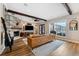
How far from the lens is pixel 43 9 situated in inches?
105

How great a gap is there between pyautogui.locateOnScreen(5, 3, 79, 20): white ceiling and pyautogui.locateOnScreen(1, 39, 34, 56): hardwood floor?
2.44 feet

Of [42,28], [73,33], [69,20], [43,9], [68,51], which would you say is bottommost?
[68,51]

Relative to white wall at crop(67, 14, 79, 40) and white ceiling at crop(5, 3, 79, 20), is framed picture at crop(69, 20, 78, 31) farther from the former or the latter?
white ceiling at crop(5, 3, 79, 20)

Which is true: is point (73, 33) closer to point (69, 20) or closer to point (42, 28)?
point (69, 20)

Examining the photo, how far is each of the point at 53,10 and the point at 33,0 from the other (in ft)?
1.79

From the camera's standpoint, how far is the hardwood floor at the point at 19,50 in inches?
97.6

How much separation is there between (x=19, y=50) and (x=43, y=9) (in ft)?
3.74

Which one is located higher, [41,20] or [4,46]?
[41,20]

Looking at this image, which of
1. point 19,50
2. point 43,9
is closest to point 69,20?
point 43,9

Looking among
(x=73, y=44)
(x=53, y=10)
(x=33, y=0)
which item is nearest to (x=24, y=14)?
(x=33, y=0)

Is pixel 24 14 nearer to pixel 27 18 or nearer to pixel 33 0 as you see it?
pixel 27 18

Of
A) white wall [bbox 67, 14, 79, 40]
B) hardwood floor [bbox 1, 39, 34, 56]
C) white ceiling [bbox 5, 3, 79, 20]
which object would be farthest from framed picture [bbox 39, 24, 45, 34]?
white wall [bbox 67, 14, 79, 40]

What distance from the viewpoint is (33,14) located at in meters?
2.65

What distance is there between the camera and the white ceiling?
2.53m
